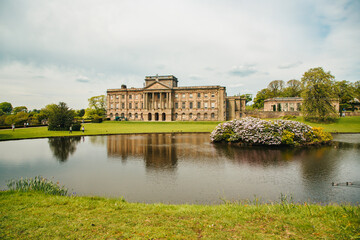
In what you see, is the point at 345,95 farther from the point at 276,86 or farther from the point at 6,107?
the point at 6,107

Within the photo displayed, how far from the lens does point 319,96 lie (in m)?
45.8

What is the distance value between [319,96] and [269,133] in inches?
1264

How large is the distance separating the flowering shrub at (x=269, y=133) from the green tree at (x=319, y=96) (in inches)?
978

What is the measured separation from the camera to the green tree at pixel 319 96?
45.1 m

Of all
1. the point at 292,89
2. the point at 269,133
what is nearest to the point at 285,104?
the point at 292,89

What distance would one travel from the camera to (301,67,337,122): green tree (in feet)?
148

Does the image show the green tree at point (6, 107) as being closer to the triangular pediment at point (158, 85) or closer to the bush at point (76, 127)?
the triangular pediment at point (158, 85)

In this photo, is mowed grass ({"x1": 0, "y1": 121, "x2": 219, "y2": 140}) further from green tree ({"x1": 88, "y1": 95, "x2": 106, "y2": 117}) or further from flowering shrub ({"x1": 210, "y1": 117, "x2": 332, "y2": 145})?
green tree ({"x1": 88, "y1": 95, "x2": 106, "y2": 117})

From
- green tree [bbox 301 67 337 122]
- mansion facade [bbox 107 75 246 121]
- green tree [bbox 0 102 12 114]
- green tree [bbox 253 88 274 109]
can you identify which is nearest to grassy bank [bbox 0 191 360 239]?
green tree [bbox 301 67 337 122]

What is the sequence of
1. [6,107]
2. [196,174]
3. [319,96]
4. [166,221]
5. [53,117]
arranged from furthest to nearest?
1. [6,107]
2. [319,96]
3. [53,117]
4. [196,174]
5. [166,221]

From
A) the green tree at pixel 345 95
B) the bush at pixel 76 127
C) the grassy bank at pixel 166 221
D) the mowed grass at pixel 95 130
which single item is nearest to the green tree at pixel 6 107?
the mowed grass at pixel 95 130

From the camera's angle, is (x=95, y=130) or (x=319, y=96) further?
(x=319, y=96)

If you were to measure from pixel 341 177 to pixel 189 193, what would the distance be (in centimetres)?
824

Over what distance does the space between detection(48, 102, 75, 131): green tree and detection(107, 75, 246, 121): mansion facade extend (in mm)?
33959
